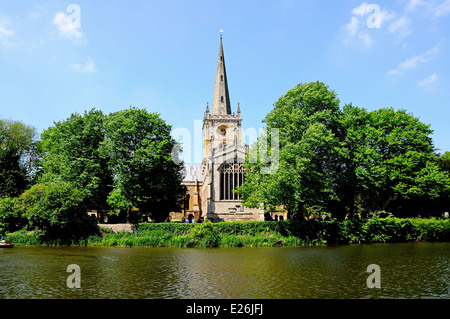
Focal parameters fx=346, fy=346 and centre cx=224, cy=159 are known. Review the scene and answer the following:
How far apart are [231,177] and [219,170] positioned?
176 cm

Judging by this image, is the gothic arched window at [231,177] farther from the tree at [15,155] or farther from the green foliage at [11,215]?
the tree at [15,155]

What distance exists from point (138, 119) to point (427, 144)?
89.1 feet

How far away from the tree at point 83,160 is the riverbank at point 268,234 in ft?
16.8

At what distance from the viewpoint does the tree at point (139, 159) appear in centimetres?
3250

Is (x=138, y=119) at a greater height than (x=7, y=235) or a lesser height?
greater

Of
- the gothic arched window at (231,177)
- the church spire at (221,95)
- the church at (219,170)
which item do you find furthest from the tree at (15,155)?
the church spire at (221,95)

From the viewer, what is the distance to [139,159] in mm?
32312

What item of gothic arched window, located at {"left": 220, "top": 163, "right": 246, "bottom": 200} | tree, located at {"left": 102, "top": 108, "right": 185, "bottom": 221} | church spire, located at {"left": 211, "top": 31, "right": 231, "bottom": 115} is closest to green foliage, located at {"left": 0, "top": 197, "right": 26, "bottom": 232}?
tree, located at {"left": 102, "top": 108, "right": 185, "bottom": 221}

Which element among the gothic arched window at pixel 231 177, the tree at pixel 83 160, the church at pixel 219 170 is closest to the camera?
the tree at pixel 83 160

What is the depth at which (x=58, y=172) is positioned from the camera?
35.3 meters

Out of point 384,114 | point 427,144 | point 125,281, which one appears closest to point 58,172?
point 125,281

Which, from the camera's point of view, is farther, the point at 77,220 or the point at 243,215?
the point at 243,215

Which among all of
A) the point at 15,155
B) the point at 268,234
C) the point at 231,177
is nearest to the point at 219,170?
the point at 231,177
